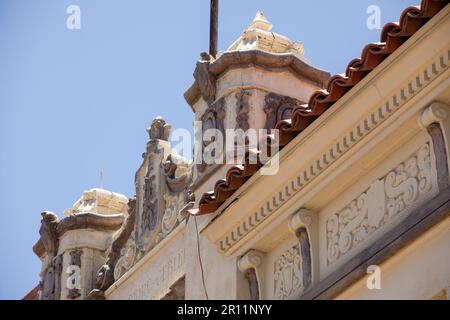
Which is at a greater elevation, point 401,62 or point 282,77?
point 282,77

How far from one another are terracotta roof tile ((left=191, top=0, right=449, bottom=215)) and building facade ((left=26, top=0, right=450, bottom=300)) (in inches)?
0.5

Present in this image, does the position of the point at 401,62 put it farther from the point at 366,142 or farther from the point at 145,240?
the point at 145,240

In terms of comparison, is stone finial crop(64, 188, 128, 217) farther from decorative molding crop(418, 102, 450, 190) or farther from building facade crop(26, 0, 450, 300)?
decorative molding crop(418, 102, 450, 190)

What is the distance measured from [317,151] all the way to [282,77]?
2.50m

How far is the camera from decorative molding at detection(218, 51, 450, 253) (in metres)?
15.7

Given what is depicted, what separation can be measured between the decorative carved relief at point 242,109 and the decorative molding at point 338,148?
4.35 ft

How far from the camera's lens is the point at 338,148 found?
1662cm

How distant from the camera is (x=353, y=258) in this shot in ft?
52.7

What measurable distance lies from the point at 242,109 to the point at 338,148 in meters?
2.41

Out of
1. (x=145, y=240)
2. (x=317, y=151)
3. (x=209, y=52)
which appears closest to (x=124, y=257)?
(x=145, y=240)

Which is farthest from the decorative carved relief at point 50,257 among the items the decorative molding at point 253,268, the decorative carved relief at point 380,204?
the decorative carved relief at point 380,204

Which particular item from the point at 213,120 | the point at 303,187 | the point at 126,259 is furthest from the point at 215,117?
the point at 126,259

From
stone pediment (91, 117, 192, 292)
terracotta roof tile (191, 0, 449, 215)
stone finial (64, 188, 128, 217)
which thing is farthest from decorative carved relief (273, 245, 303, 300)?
stone finial (64, 188, 128, 217)
